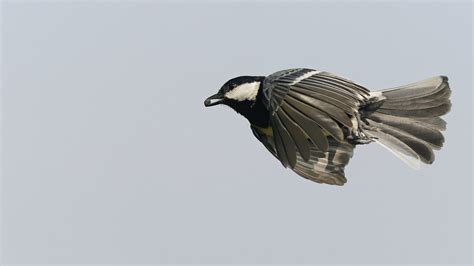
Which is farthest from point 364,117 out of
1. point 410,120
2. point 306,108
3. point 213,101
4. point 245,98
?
point 306,108

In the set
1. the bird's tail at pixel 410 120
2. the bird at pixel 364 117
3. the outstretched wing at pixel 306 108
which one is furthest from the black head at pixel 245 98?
the bird's tail at pixel 410 120

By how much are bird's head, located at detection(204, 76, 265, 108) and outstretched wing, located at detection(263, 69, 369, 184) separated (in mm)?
590

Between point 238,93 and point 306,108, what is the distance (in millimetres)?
1726

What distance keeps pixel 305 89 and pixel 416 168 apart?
2152 mm

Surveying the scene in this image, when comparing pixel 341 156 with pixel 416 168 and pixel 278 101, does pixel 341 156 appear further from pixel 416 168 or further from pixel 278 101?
pixel 278 101

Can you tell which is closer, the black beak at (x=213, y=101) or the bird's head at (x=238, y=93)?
the bird's head at (x=238, y=93)

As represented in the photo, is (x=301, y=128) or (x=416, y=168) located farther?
(x=416, y=168)

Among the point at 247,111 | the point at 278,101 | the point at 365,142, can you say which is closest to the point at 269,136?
the point at 247,111

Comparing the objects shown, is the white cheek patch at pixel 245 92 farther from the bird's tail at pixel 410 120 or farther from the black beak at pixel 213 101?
the bird's tail at pixel 410 120

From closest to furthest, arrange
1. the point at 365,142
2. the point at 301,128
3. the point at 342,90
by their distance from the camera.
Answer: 1. the point at 301,128
2. the point at 342,90
3. the point at 365,142

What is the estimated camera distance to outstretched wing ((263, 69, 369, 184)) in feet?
25.3

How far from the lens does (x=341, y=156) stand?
9727 mm

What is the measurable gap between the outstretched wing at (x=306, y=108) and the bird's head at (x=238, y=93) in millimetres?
590

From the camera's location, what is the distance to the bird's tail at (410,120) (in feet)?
31.9
